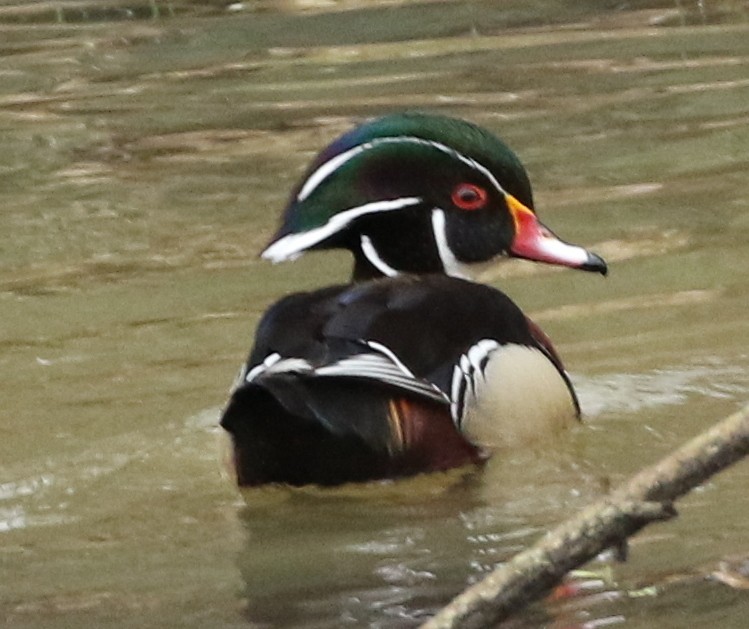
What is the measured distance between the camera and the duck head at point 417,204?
488cm

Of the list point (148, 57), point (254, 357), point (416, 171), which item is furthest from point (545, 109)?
point (254, 357)

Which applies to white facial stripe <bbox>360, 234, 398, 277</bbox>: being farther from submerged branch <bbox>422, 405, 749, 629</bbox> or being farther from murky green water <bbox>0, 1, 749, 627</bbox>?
submerged branch <bbox>422, 405, 749, 629</bbox>

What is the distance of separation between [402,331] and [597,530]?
1.86 meters

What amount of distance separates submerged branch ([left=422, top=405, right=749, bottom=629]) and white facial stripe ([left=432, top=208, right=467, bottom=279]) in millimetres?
2341

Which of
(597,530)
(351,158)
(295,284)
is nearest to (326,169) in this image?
(351,158)

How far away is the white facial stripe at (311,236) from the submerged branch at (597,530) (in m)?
2.22

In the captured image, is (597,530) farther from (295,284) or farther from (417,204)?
(295,284)

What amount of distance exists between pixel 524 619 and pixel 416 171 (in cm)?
169

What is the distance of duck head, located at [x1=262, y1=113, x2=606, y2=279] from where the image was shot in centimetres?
488

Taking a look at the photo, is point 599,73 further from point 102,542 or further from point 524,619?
point 524,619

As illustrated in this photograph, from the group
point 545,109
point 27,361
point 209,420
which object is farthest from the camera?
point 545,109

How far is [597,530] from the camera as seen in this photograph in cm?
266

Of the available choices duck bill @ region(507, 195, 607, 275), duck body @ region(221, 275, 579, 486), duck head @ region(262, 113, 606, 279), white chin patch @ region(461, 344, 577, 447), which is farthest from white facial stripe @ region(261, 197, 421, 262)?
white chin patch @ region(461, 344, 577, 447)

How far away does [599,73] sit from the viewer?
10.0 metres
